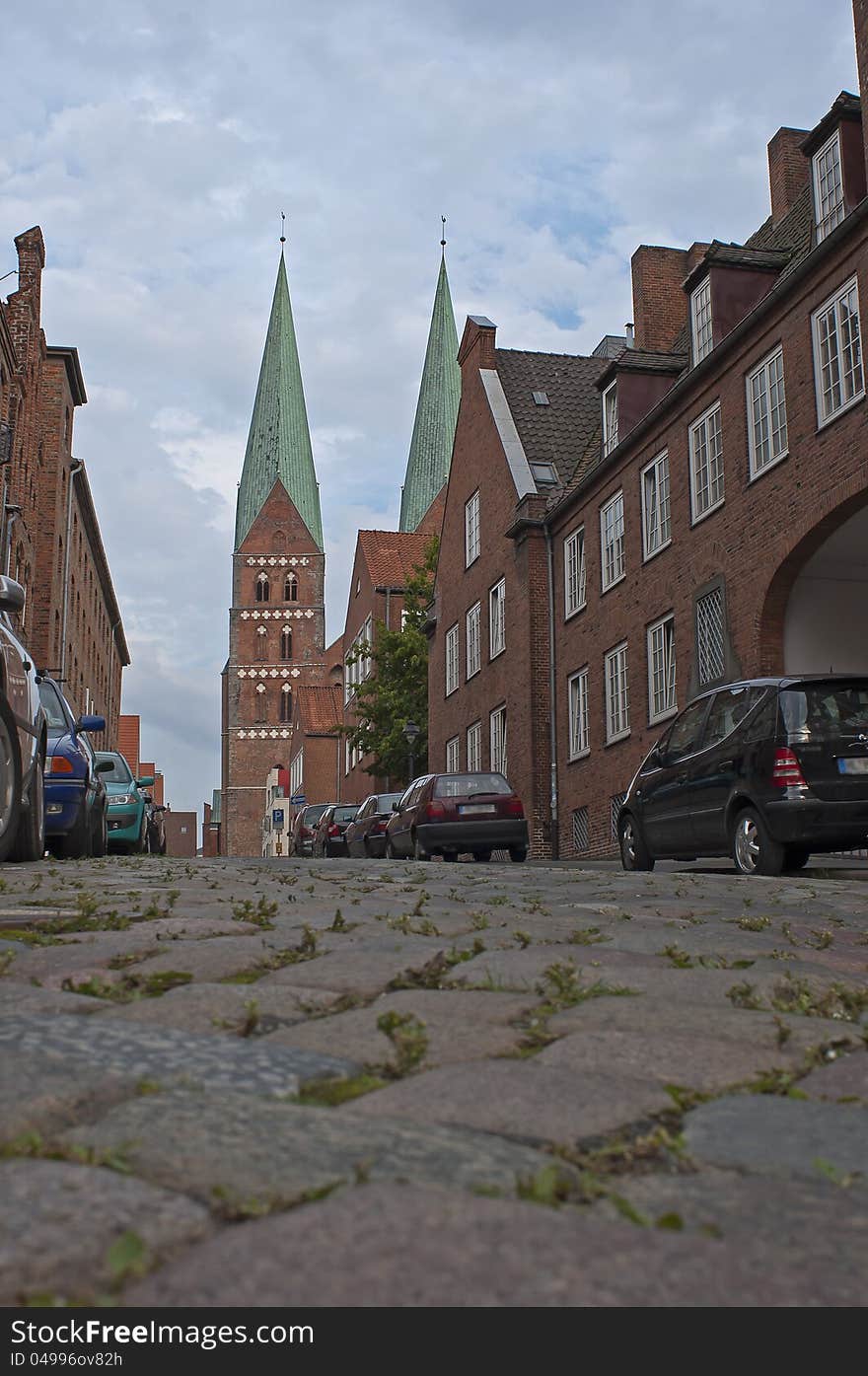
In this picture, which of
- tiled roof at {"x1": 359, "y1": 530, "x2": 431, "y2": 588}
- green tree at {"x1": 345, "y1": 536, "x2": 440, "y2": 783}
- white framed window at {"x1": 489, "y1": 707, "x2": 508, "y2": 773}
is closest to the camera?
white framed window at {"x1": 489, "y1": 707, "x2": 508, "y2": 773}

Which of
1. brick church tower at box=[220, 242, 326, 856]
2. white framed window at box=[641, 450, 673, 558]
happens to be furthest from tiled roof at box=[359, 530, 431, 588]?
brick church tower at box=[220, 242, 326, 856]

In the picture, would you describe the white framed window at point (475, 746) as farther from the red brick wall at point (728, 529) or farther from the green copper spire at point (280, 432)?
the green copper spire at point (280, 432)

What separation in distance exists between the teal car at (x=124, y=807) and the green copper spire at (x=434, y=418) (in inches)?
2813

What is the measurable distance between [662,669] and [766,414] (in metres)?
5.48

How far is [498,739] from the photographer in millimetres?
33812

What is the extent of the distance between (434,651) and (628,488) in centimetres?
1464

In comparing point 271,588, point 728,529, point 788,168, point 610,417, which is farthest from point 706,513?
point 271,588

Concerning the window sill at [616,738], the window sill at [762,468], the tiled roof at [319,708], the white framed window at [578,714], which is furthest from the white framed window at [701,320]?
the tiled roof at [319,708]

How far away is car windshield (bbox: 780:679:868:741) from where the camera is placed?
12789mm

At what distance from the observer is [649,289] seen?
1213 inches

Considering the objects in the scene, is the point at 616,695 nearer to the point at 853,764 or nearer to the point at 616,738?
the point at 616,738

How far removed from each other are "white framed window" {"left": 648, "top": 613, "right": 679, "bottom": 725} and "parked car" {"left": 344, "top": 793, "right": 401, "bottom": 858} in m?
6.24

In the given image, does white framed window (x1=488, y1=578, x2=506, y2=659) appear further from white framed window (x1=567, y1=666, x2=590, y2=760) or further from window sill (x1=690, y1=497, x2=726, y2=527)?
window sill (x1=690, y1=497, x2=726, y2=527)

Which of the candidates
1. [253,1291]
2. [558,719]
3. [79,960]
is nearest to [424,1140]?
[253,1291]
